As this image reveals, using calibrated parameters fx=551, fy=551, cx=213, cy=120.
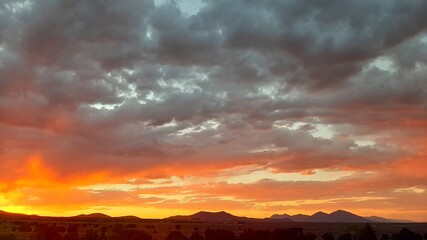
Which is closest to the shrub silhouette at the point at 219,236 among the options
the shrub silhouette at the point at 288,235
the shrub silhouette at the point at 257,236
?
A: the shrub silhouette at the point at 257,236

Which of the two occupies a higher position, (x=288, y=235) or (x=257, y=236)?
(x=288, y=235)

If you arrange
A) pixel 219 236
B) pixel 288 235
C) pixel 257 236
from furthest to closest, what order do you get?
pixel 288 235, pixel 257 236, pixel 219 236

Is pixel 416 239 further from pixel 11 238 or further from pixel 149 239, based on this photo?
pixel 11 238

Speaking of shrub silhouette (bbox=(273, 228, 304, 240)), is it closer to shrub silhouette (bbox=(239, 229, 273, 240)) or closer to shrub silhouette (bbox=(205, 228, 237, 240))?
shrub silhouette (bbox=(239, 229, 273, 240))

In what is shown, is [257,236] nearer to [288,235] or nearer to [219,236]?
[288,235]

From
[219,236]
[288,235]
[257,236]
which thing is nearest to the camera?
[219,236]

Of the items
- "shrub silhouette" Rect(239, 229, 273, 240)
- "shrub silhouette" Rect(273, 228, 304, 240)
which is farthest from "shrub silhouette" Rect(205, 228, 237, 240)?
"shrub silhouette" Rect(273, 228, 304, 240)

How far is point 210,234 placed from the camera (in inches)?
3905

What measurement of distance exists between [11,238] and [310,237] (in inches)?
2011

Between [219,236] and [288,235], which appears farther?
[288,235]

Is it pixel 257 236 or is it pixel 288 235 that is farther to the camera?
pixel 288 235

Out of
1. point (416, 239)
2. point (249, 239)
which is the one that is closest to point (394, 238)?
point (416, 239)

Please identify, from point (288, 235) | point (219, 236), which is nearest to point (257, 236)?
point (288, 235)

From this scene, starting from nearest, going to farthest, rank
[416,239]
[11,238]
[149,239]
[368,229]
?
[11,238] < [149,239] < [416,239] < [368,229]
